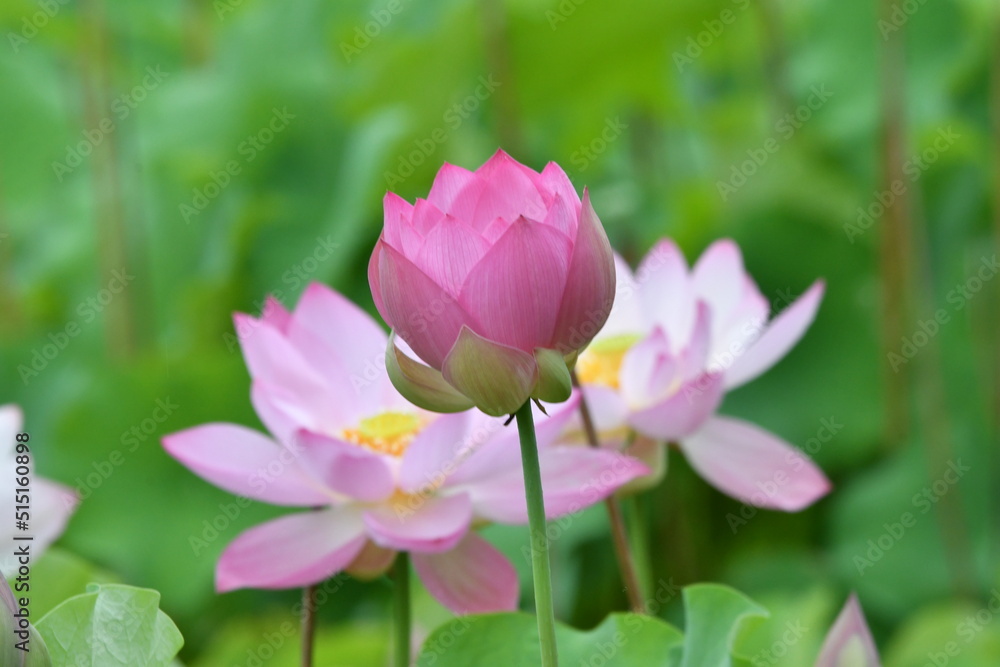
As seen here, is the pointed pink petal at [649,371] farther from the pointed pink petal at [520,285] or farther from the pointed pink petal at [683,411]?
the pointed pink petal at [520,285]

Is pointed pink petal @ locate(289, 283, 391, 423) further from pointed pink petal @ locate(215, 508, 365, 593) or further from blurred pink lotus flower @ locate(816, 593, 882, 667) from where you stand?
blurred pink lotus flower @ locate(816, 593, 882, 667)

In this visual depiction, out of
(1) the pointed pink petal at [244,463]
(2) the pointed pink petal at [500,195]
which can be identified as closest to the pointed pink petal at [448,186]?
(2) the pointed pink petal at [500,195]

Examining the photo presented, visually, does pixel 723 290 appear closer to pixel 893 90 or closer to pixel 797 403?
pixel 893 90

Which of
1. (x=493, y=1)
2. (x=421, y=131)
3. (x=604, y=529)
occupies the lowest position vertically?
(x=604, y=529)

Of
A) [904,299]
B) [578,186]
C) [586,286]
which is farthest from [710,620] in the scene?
[578,186]

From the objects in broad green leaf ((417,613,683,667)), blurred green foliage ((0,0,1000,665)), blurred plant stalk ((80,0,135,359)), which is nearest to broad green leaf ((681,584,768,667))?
broad green leaf ((417,613,683,667))

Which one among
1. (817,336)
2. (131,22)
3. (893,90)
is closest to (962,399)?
(817,336)

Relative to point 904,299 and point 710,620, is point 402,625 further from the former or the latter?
point 904,299
